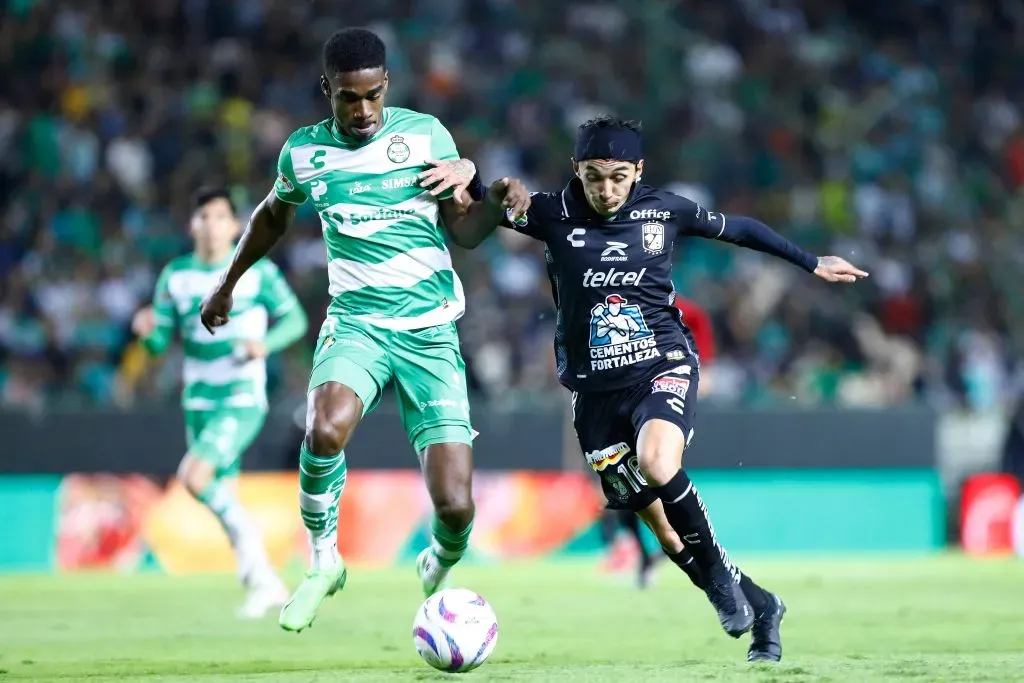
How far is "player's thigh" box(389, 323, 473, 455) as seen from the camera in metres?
7.33

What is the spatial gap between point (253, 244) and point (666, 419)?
215cm

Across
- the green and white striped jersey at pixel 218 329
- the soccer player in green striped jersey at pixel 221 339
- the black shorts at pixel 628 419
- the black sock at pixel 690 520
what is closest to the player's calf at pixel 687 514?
the black sock at pixel 690 520

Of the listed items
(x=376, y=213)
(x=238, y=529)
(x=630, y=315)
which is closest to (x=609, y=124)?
(x=630, y=315)

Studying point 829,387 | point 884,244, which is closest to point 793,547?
point 829,387

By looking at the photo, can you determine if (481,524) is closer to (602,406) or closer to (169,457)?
(169,457)

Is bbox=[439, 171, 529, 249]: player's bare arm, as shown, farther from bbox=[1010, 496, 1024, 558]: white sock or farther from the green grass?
bbox=[1010, 496, 1024, 558]: white sock

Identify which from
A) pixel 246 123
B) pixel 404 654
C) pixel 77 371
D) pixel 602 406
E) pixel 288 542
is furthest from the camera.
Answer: pixel 246 123

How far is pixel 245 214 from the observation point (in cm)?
1733

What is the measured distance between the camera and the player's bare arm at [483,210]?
278 inches

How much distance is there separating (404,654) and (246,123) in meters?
11.8

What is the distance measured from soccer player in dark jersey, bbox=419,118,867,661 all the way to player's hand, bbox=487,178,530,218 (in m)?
0.23

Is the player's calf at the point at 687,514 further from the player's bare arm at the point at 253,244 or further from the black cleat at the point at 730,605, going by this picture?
the player's bare arm at the point at 253,244

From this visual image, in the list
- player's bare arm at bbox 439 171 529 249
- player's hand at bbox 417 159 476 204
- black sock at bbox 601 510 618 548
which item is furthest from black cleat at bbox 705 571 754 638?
black sock at bbox 601 510 618 548

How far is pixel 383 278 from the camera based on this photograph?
7.33 meters
